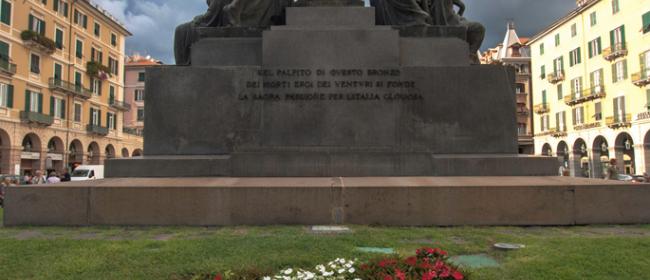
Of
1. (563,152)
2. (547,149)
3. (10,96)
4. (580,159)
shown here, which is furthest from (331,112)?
(547,149)

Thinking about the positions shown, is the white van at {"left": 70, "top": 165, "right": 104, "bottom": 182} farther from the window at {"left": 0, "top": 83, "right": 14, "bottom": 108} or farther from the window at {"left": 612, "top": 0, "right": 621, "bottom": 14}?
the window at {"left": 612, "top": 0, "right": 621, "bottom": 14}

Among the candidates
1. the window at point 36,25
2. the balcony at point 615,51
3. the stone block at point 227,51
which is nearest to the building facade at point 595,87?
the balcony at point 615,51

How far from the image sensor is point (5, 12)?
123 ft

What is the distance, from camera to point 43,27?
42.9 meters

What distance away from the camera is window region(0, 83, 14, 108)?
36.9 meters

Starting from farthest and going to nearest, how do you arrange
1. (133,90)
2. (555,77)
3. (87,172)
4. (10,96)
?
1. (133,90)
2. (555,77)
3. (10,96)
4. (87,172)

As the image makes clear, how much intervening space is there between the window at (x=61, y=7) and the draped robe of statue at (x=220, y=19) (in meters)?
43.7

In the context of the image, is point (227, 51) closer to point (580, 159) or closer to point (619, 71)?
point (619, 71)

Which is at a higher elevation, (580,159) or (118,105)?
(118,105)

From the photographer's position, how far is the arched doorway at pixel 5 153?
3719 cm

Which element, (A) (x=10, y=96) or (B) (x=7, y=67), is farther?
(A) (x=10, y=96)

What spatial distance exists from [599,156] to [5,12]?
59.4m

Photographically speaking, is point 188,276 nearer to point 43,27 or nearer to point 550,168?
point 550,168

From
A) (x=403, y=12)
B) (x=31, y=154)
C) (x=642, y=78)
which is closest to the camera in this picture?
(x=403, y=12)
